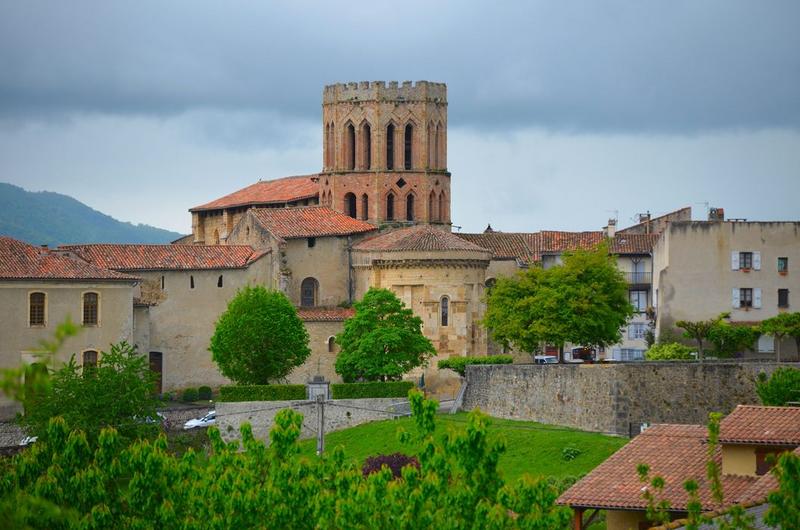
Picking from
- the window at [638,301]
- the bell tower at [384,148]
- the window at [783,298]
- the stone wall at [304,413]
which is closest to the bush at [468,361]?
the stone wall at [304,413]

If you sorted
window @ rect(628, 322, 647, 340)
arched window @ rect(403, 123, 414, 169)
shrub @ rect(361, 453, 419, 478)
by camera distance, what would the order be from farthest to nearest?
arched window @ rect(403, 123, 414, 169)
window @ rect(628, 322, 647, 340)
shrub @ rect(361, 453, 419, 478)

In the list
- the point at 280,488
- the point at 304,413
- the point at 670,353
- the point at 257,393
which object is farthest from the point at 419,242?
the point at 280,488

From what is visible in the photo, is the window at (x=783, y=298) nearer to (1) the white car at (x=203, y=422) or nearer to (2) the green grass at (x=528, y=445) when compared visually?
(2) the green grass at (x=528, y=445)

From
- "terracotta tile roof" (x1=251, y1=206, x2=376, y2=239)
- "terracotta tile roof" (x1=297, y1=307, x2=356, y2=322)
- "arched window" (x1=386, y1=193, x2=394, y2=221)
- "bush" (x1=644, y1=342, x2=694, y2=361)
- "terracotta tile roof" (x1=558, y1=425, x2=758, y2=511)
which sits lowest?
"terracotta tile roof" (x1=558, y1=425, x2=758, y2=511)

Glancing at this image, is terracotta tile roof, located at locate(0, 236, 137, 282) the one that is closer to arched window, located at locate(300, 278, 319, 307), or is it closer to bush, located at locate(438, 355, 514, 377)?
arched window, located at locate(300, 278, 319, 307)

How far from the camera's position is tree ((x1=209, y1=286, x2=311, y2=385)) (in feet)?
272

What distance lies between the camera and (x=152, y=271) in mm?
89000

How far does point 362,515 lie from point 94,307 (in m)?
44.8

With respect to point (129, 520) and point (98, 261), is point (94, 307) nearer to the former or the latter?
point (98, 261)

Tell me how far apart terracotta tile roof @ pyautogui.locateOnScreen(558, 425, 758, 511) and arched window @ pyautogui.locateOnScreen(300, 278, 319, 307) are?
43383mm

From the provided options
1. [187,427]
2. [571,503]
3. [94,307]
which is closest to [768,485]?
[571,503]

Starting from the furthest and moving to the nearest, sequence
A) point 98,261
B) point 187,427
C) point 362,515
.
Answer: point 98,261, point 187,427, point 362,515

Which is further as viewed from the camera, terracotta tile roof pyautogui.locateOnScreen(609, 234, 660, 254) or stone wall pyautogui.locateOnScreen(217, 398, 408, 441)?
terracotta tile roof pyautogui.locateOnScreen(609, 234, 660, 254)

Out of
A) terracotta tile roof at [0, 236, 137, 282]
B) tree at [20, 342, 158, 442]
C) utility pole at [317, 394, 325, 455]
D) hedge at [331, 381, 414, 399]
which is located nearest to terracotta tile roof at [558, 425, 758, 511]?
utility pole at [317, 394, 325, 455]
